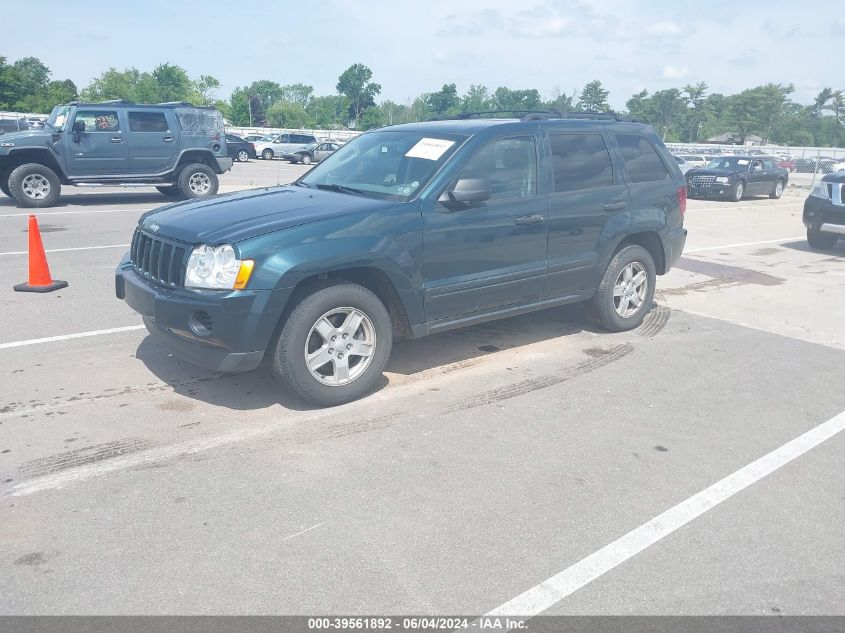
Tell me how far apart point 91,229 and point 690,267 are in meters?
9.40

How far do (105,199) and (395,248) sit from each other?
13880 millimetres

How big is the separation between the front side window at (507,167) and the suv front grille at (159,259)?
2.03 m

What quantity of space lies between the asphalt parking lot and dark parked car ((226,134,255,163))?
102ft

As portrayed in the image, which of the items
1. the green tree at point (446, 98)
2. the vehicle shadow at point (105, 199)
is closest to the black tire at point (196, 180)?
the vehicle shadow at point (105, 199)

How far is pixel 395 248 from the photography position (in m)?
4.86

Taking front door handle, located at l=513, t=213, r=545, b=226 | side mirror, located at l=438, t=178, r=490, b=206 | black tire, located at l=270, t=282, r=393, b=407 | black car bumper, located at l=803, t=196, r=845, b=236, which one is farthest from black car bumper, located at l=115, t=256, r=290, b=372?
black car bumper, located at l=803, t=196, r=845, b=236

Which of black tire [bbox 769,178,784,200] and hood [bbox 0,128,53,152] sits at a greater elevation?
hood [bbox 0,128,53,152]

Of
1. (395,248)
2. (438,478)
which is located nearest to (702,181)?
(395,248)

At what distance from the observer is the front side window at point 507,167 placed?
5.39 m

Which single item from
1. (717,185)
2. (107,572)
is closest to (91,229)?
(107,572)

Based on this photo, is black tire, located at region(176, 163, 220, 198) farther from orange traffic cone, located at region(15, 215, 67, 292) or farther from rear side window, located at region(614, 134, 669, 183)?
rear side window, located at region(614, 134, 669, 183)

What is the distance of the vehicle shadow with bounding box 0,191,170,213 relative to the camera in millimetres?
15469

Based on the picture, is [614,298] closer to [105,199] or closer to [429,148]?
[429,148]

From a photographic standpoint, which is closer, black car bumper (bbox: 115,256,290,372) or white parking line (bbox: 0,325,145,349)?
black car bumper (bbox: 115,256,290,372)
